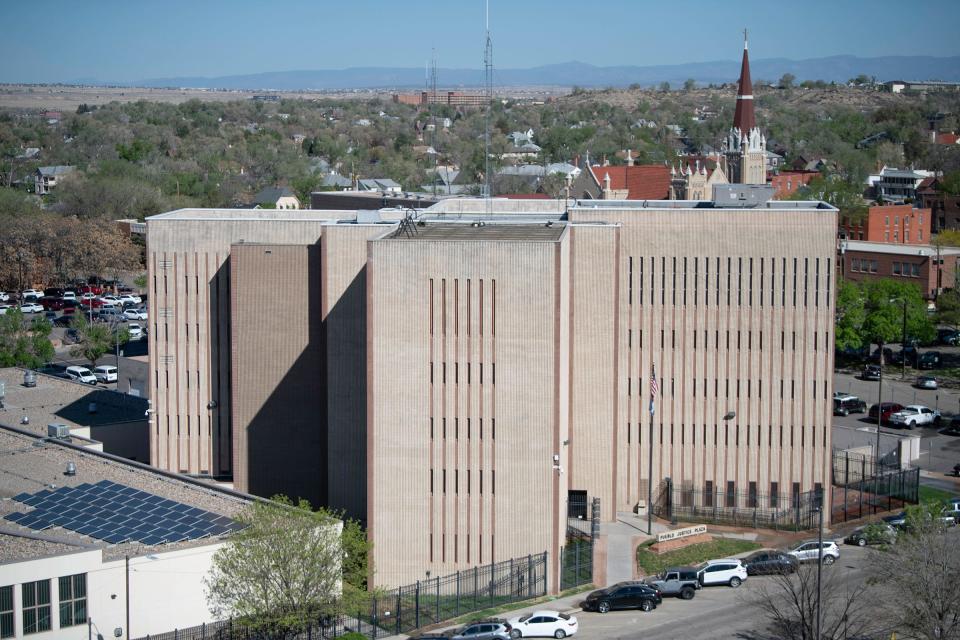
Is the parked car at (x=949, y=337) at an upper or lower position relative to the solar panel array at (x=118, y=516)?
lower

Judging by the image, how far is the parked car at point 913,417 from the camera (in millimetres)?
60156

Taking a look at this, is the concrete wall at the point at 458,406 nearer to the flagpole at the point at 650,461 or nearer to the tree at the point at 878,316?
the flagpole at the point at 650,461

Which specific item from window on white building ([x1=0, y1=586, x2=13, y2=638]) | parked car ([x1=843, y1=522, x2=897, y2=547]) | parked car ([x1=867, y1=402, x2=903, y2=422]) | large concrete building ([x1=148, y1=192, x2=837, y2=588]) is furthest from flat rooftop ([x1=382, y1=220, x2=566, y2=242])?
parked car ([x1=867, y1=402, x2=903, y2=422])

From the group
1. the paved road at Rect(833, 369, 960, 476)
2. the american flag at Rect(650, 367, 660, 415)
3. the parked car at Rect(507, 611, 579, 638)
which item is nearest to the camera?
the parked car at Rect(507, 611, 579, 638)

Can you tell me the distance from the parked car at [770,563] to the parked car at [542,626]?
25.2 feet

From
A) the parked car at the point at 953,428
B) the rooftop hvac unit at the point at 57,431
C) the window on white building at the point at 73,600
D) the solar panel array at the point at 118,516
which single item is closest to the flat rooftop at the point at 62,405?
the rooftop hvac unit at the point at 57,431

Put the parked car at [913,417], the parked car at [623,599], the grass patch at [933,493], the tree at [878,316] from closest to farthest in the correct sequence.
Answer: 1. the parked car at [623,599]
2. the grass patch at [933,493]
3. the parked car at [913,417]
4. the tree at [878,316]

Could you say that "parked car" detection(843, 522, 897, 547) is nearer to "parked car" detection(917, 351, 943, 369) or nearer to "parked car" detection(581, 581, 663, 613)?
"parked car" detection(581, 581, 663, 613)

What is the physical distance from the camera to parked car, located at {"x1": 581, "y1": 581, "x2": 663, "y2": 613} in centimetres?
3747

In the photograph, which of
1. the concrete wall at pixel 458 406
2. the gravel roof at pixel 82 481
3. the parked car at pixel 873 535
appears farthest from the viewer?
the parked car at pixel 873 535

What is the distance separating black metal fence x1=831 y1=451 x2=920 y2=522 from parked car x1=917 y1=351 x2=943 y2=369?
79.6 ft

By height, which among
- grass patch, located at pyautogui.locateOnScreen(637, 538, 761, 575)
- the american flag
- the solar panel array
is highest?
the american flag

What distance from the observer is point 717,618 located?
37.0 meters

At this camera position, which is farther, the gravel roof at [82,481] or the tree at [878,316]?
the tree at [878,316]
